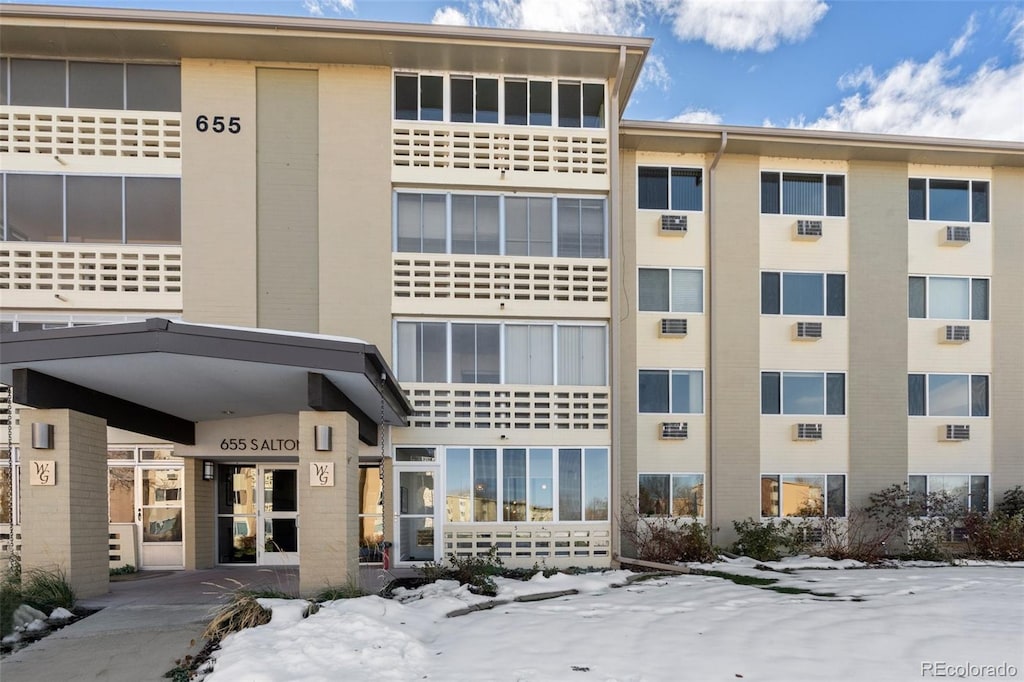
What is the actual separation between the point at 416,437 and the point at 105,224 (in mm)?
7181

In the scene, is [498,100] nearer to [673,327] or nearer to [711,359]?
[673,327]

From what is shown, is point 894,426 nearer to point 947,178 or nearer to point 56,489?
point 947,178

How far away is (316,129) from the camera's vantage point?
12.0 metres

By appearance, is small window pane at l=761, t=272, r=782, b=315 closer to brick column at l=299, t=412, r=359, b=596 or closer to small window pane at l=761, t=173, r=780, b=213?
small window pane at l=761, t=173, r=780, b=213

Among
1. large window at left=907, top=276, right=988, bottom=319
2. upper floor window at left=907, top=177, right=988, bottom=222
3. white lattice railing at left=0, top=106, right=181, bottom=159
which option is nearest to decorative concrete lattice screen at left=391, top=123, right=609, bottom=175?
white lattice railing at left=0, top=106, right=181, bottom=159

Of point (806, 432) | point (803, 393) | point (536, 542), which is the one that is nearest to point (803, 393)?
point (803, 393)

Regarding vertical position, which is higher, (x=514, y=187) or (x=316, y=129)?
(x=316, y=129)

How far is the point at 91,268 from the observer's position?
11.6m

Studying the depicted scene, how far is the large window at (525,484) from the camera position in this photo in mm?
11992

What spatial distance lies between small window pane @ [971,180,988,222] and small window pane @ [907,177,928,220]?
1212mm

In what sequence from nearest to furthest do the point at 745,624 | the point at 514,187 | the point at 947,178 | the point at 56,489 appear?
the point at 745,624, the point at 56,489, the point at 514,187, the point at 947,178

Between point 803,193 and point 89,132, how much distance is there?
590 inches

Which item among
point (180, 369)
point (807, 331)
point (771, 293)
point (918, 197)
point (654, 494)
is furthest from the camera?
point (918, 197)

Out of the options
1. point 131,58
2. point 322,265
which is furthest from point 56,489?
point 131,58
